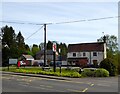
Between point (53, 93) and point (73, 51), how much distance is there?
72209 mm

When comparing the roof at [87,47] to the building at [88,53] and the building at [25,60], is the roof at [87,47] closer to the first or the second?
the building at [88,53]

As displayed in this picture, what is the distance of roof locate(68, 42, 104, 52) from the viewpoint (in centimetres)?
8369

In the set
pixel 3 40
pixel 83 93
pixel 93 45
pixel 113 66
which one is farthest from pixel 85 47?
pixel 83 93

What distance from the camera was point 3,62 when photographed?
78.8 meters

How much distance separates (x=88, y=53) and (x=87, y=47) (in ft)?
6.19

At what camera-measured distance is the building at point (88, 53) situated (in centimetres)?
8281

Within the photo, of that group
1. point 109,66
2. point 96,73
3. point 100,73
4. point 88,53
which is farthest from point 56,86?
point 88,53

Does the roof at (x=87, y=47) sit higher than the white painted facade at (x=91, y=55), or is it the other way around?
the roof at (x=87, y=47)

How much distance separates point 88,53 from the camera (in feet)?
279

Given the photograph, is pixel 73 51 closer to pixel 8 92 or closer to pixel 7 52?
pixel 7 52

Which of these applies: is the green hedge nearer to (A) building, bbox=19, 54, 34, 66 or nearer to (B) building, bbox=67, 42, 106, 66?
(B) building, bbox=67, 42, 106, 66

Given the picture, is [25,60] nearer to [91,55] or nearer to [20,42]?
[91,55]

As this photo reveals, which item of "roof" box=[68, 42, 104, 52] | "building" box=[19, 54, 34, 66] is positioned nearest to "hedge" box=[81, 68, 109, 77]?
"roof" box=[68, 42, 104, 52]

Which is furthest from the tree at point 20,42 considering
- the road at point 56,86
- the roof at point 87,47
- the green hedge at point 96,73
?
the road at point 56,86
